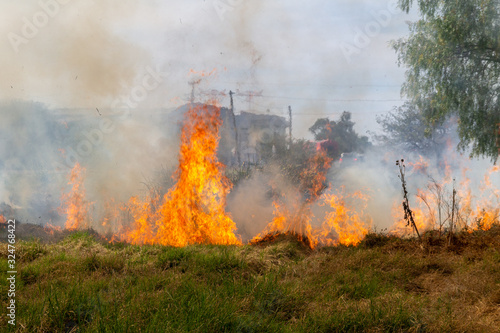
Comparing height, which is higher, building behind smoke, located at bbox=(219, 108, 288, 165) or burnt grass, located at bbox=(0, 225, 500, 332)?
building behind smoke, located at bbox=(219, 108, 288, 165)

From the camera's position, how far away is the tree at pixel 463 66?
1476 cm

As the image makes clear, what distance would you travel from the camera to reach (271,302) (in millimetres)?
4809

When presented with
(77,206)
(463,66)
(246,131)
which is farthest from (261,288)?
(246,131)

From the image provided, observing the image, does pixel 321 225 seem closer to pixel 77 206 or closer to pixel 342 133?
pixel 77 206

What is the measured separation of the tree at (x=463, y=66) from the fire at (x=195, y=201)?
28.7 feet

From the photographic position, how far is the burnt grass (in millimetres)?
4176

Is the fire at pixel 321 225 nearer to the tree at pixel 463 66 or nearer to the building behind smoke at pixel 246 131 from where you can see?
the tree at pixel 463 66

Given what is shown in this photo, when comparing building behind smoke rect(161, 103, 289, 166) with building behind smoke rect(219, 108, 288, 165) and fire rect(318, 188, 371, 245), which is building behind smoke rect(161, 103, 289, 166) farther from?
fire rect(318, 188, 371, 245)

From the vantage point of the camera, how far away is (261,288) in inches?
202

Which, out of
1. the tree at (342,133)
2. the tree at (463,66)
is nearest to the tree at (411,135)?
the tree at (342,133)

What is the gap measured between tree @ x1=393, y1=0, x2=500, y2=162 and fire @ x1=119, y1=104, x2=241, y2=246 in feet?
28.7

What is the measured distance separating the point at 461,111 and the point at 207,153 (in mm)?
9867

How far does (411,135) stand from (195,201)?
2656 centimetres

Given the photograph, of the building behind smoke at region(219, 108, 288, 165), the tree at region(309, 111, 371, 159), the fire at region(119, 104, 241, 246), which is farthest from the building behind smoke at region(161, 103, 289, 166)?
the fire at region(119, 104, 241, 246)
